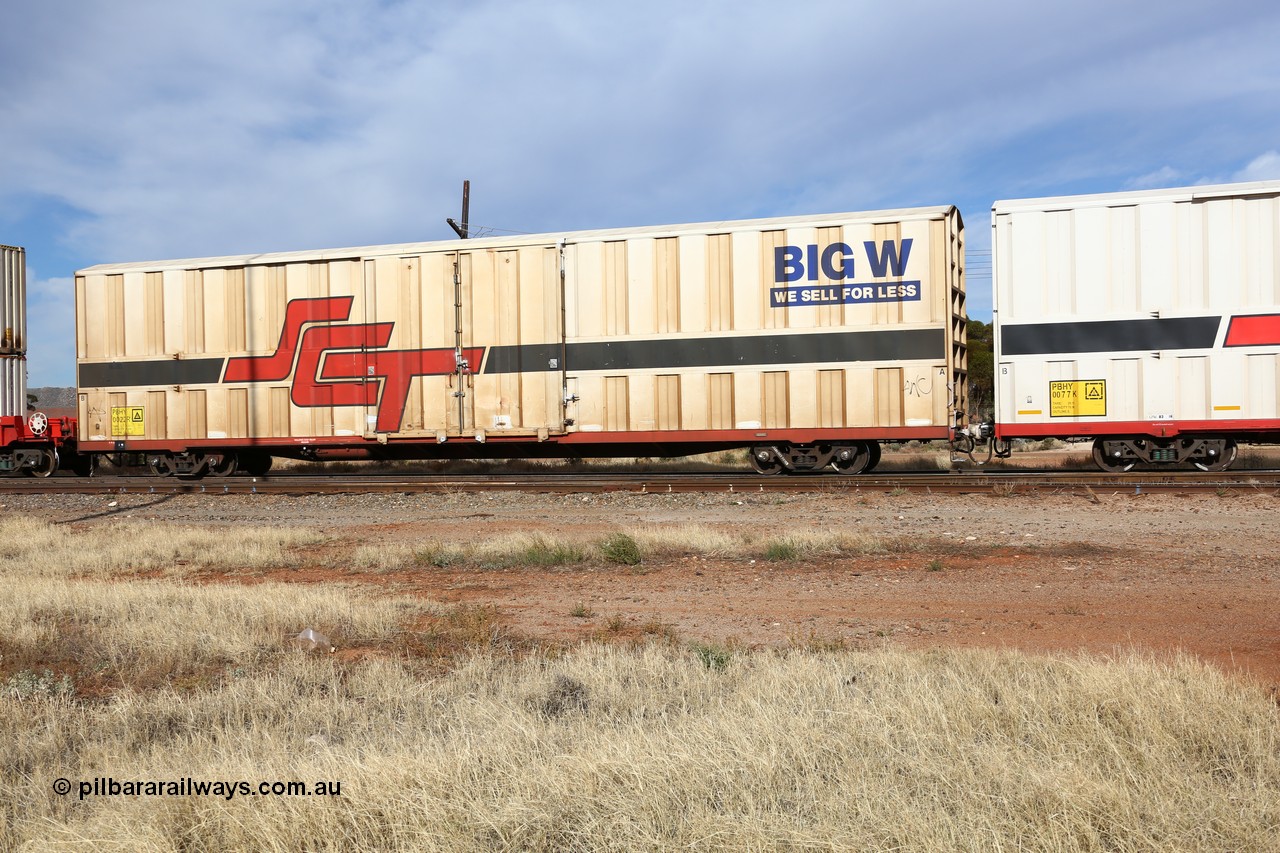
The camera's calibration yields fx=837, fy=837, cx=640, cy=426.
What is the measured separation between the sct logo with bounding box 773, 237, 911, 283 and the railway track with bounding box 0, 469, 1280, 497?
135 inches

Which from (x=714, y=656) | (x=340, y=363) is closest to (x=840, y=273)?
(x=340, y=363)

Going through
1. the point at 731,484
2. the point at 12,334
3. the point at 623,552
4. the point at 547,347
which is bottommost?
the point at 623,552

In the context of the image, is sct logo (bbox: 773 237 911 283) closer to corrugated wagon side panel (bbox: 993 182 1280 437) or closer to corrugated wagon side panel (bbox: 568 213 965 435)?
corrugated wagon side panel (bbox: 568 213 965 435)

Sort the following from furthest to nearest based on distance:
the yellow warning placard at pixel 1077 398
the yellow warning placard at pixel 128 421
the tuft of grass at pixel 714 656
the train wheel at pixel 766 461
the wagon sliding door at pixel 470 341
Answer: the yellow warning placard at pixel 128 421
the wagon sliding door at pixel 470 341
the train wheel at pixel 766 461
the yellow warning placard at pixel 1077 398
the tuft of grass at pixel 714 656

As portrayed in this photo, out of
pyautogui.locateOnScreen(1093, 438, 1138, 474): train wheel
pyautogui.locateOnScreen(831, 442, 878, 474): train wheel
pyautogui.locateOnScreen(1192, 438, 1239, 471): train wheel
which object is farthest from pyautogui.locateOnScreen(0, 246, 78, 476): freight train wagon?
pyautogui.locateOnScreen(1192, 438, 1239, 471): train wheel

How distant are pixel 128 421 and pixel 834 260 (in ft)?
47.2

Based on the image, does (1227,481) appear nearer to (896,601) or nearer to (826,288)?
(826,288)

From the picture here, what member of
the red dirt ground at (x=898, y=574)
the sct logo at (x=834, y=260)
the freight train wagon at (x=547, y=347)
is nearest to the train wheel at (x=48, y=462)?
the freight train wagon at (x=547, y=347)

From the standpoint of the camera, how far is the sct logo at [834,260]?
14.0 meters

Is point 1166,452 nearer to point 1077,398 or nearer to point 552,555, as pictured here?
point 1077,398

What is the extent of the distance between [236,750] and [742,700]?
233cm

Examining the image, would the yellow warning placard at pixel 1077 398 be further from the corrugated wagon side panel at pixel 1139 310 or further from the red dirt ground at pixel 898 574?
the red dirt ground at pixel 898 574

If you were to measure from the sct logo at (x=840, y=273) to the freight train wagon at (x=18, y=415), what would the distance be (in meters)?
16.3

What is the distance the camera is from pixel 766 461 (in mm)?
15312
